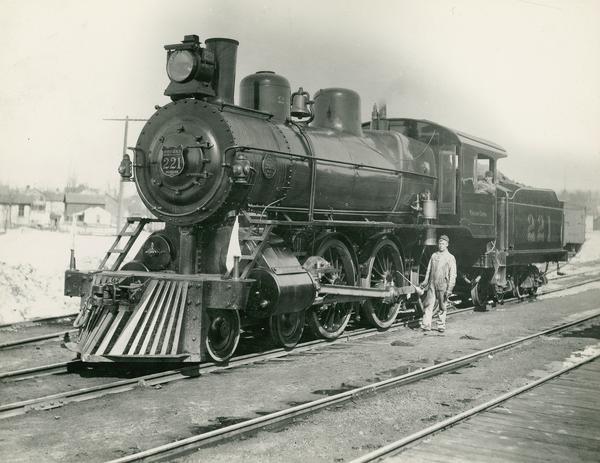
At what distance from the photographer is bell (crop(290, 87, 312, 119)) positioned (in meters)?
8.84

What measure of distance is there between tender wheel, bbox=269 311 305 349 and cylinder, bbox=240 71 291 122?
2490 mm

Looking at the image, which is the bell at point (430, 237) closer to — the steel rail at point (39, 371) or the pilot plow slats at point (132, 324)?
the pilot plow slats at point (132, 324)

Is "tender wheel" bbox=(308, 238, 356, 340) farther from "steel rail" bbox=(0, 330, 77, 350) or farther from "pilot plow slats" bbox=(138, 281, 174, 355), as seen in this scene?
"steel rail" bbox=(0, 330, 77, 350)

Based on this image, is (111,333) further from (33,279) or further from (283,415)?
(33,279)

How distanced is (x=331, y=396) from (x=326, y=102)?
16.8 ft

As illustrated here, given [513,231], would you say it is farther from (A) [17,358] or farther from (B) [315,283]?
(A) [17,358]

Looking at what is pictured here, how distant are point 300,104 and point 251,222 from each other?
262 cm

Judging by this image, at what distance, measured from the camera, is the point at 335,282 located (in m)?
8.62

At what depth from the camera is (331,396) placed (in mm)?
5406

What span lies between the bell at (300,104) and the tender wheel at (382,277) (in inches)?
86.8

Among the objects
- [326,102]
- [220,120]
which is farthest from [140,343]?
[326,102]

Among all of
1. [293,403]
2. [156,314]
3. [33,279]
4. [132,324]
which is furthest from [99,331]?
[33,279]

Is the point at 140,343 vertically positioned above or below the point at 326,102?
below

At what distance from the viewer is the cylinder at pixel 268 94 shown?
8109 millimetres
